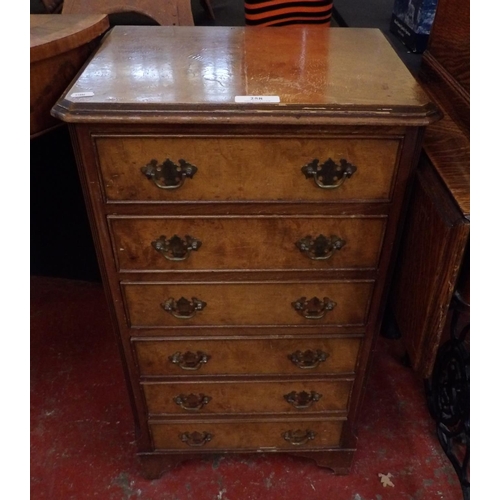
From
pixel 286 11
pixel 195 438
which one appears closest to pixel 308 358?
pixel 195 438

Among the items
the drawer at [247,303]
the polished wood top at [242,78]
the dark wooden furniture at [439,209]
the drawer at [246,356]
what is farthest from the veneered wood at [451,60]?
the drawer at [246,356]

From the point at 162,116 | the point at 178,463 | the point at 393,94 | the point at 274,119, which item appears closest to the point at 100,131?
the point at 162,116

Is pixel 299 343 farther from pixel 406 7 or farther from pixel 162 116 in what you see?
pixel 406 7

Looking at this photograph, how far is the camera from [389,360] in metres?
1.77

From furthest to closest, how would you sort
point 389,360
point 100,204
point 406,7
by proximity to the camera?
point 389,360
point 406,7
point 100,204

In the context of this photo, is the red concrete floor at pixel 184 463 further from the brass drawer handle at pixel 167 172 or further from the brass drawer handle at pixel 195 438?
the brass drawer handle at pixel 167 172

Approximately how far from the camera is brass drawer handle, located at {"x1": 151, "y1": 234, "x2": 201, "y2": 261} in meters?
0.96

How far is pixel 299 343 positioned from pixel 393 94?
578 millimetres

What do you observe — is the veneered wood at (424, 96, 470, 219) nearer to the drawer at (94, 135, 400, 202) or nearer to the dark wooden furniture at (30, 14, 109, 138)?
the drawer at (94, 135, 400, 202)

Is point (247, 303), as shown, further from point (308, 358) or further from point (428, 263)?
point (428, 263)

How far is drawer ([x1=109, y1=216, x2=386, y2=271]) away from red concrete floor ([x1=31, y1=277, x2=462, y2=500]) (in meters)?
0.72

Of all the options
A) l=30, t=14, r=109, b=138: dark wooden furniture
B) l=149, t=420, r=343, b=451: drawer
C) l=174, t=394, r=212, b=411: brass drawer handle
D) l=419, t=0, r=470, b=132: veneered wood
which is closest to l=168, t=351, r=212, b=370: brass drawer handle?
l=174, t=394, r=212, b=411: brass drawer handle

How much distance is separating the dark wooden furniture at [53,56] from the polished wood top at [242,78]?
0.05 metres

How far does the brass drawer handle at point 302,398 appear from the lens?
125 cm
